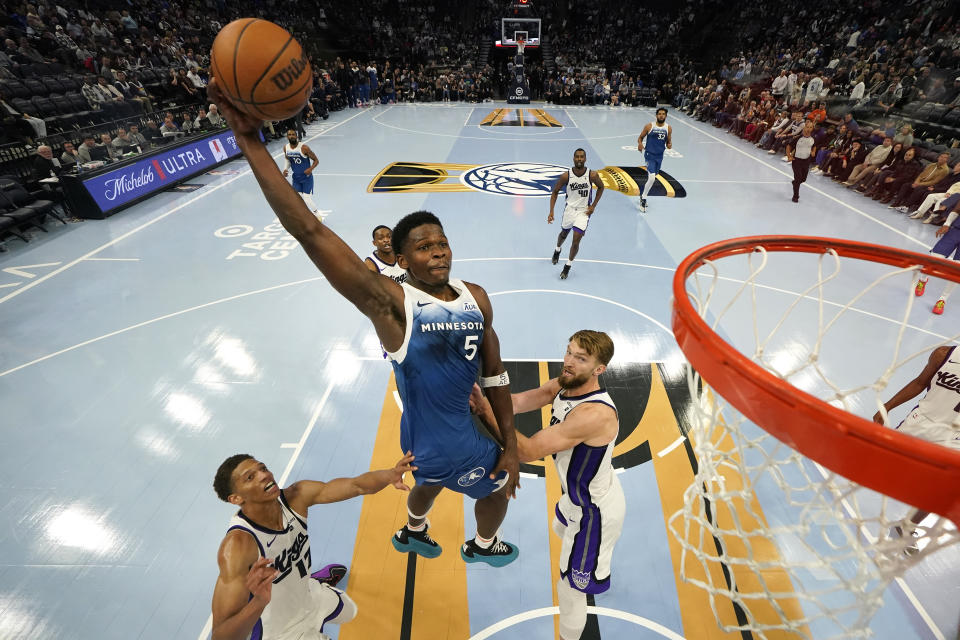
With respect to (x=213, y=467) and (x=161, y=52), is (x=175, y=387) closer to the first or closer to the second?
(x=213, y=467)

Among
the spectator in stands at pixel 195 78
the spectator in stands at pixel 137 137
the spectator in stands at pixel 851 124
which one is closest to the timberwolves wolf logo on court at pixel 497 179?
the spectator in stands at pixel 137 137

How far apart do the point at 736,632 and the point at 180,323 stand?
6731mm

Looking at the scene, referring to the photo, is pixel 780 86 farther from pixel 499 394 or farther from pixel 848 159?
pixel 499 394

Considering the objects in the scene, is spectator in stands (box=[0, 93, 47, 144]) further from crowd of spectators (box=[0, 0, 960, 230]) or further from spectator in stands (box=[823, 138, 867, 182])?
spectator in stands (box=[823, 138, 867, 182])

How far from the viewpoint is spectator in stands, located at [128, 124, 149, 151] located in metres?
11.0

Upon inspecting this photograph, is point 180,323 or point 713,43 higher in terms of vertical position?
point 713,43

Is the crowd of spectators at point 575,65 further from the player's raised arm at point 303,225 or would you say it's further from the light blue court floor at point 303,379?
the player's raised arm at point 303,225

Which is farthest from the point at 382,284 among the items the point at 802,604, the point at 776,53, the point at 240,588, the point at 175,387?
the point at 776,53

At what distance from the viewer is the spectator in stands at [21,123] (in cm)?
1034

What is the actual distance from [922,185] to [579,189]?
8.38m

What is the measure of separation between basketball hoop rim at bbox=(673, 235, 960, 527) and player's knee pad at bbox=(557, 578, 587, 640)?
1.59 meters

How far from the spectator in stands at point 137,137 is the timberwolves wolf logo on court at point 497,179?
5.23 meters

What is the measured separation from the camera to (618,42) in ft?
100

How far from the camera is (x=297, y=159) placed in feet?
29.5
